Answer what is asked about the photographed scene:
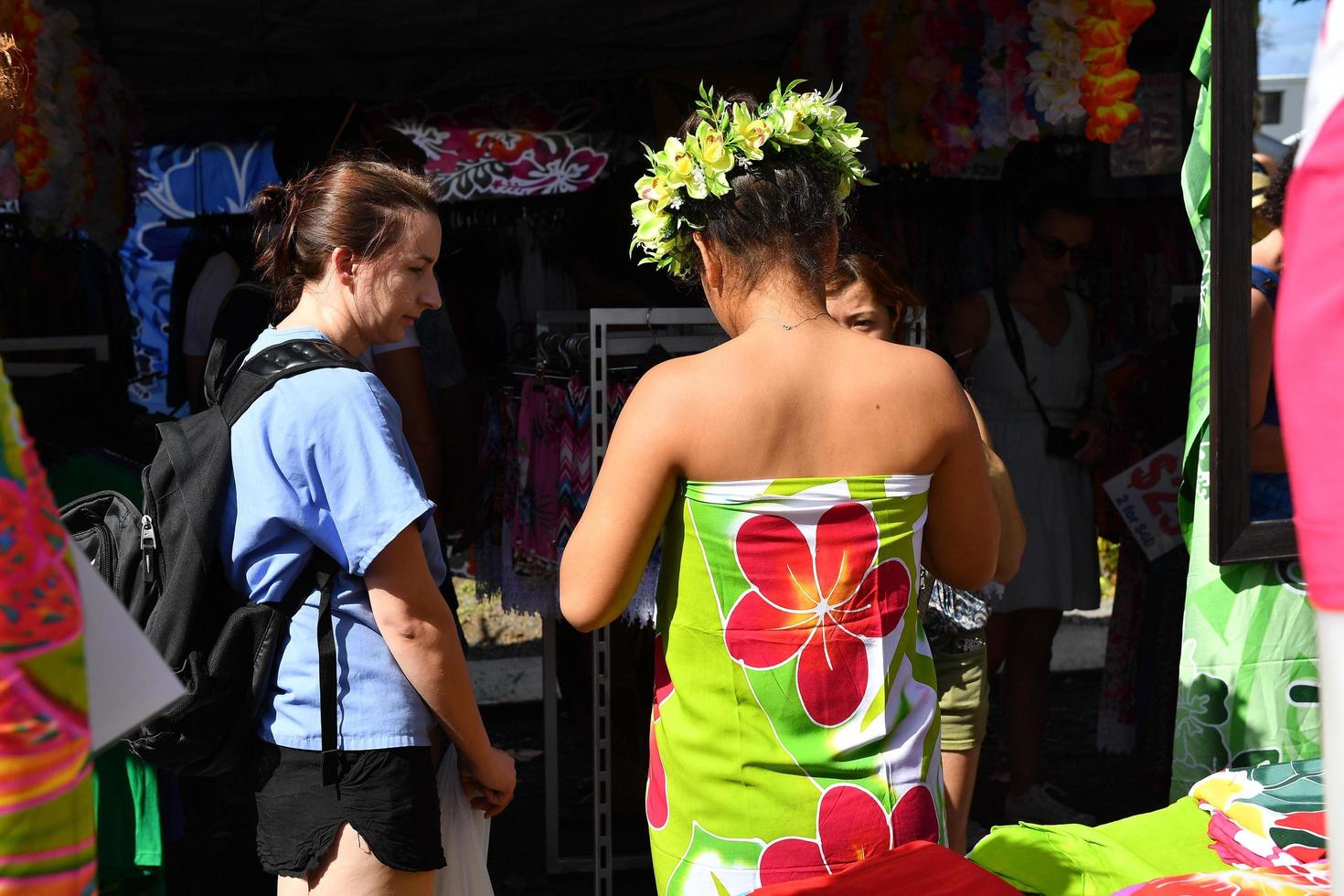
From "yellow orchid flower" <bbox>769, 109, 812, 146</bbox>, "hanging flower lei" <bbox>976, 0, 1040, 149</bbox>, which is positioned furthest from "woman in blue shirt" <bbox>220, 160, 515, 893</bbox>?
"hanging flower lei" <bbox>976, 0, 1040, 149</bbox>

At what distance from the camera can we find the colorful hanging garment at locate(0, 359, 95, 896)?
36.6 inches

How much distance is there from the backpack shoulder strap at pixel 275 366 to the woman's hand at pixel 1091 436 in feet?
10.2

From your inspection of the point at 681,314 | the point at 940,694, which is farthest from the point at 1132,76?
the point at 940,694

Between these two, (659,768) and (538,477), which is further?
(538,477)

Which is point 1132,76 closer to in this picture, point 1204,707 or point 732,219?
point 1204,707

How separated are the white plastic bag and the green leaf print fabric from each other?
1.75 feet

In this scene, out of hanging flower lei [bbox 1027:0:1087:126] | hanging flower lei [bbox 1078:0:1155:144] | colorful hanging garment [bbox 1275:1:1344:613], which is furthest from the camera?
hanging flower lei [bbox 1027:0:1087:126]

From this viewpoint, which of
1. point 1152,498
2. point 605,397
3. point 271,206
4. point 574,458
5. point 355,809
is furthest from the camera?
point 1152,498

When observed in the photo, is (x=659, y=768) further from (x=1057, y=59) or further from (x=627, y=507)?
(x=1057, y=59)

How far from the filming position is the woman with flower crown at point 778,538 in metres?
1.74

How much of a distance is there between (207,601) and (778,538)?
3.08 feet

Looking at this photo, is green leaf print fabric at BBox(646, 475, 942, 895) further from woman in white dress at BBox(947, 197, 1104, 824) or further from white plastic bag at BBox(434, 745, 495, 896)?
woman in white dress at BBox(947, 197, 1104, 824)

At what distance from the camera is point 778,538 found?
175 cm

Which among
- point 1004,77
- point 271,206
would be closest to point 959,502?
point 271,206
